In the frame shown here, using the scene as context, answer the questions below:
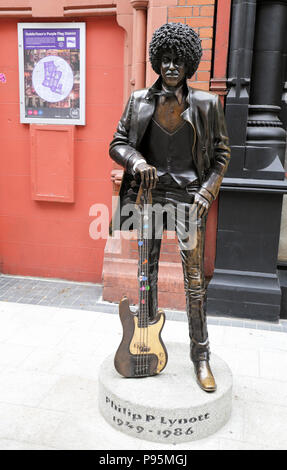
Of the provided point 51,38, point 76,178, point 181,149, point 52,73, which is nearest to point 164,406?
point 181,149

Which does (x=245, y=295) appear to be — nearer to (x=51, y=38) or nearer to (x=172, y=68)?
(x=172, y=68)

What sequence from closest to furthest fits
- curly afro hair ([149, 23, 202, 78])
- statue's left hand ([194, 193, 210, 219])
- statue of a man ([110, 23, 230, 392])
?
curly afro hair ([149, 23, 202, 78])
statue of a man ([110, 23, 230, 392])
statue's left hand ([194, 193, 210, 219])

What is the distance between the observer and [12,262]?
5953mm

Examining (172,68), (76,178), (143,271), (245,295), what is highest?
(172,68)

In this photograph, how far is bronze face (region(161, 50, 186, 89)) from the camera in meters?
2.69

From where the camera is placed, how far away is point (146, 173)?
8.79 feet

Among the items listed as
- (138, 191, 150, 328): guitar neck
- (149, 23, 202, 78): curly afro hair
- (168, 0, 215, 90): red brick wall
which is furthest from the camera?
(168, 0, 215, 90): red brick wall

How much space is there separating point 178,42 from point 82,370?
97.9 inches

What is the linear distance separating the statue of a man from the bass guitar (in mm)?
188

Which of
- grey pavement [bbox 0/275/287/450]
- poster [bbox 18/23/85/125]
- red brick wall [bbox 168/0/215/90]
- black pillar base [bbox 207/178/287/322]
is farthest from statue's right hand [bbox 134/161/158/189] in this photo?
poster [bbox 18/23/85/125]

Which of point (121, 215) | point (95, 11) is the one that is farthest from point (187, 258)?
point (95, 11)

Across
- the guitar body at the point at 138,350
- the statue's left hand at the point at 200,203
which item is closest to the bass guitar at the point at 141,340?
the guitar body at the point at 138,350

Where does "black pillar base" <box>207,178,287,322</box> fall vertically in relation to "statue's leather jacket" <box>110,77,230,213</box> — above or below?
below

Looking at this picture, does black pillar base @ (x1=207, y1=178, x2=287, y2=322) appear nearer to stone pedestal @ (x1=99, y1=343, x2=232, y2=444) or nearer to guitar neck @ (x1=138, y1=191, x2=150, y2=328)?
stone pedestal @ (x1=99, y1=343, x2=232, y2=444)
